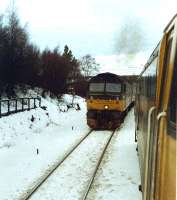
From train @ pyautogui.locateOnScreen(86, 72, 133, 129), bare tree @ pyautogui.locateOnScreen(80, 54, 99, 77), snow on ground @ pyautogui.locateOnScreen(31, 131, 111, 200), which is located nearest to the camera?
snow on ground @ pyautogui.locateOnScreen(31, 131, 111, 200)

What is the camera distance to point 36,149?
16.6 meters

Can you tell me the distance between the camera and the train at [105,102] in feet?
80.6

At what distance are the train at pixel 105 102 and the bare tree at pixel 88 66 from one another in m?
45.8

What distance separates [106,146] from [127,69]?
7072cm

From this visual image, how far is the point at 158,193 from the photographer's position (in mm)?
3586

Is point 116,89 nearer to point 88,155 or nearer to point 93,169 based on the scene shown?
point 88,155

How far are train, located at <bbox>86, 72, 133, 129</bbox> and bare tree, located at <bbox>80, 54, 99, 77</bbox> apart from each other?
4581 centimetres

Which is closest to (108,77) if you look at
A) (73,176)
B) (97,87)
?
(97,87)

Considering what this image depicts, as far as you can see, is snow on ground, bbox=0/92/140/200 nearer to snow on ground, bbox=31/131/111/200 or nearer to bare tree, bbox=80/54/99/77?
snow on ground, bbox=31/131/111/200

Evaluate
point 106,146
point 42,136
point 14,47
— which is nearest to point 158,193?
point 106,146

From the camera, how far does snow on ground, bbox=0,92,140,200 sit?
1140 cm

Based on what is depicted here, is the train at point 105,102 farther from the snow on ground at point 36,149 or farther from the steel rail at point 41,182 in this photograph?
the steel rail at point 41,182

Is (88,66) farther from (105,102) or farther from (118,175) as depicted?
(118,175)

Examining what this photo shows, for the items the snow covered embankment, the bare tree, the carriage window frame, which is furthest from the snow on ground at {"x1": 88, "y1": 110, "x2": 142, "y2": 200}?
the bare tree
